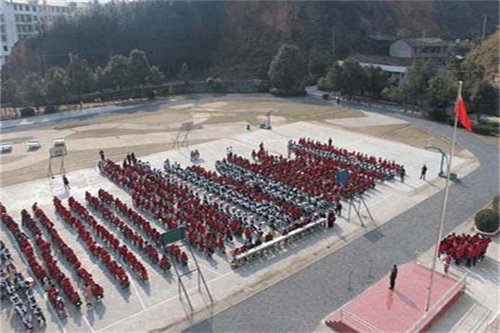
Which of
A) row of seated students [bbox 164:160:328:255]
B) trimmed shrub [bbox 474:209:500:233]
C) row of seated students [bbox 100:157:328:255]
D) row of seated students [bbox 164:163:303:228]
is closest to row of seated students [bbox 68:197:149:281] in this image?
row of seated students [bbox 100:157:328:255]

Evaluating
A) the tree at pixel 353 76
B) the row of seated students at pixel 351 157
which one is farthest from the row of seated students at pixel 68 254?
the tree at pixel 353 76

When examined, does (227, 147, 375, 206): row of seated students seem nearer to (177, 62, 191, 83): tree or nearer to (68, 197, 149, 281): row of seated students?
(68, 197, 149, 281): row of seated students

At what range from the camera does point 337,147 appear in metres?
45.0

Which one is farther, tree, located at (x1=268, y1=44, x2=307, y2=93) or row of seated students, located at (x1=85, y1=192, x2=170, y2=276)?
tree, located at (x1=268, y1=44, x2=307, y2=93)

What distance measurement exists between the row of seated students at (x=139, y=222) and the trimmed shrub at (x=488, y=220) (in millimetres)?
18882

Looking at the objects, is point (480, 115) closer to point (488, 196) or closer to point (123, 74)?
point (488, 196)

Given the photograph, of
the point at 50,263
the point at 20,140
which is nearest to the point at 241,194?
the point at 50,263

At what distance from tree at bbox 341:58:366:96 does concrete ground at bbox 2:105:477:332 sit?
1645 cm

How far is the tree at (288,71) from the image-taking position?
73.2m

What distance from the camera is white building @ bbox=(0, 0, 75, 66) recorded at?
105 metres

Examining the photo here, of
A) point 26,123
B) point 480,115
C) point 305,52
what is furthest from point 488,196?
point 305,52

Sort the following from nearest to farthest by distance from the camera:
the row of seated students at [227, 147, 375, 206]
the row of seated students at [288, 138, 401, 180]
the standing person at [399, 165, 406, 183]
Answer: the row of seated students at [227, 147, 375, 206], the standing person at [399, 165, 406, 183], the row of seated students at [288, 138, 401, 180]

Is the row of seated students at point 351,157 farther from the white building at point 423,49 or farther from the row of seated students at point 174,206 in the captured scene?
the white building at point 423,49

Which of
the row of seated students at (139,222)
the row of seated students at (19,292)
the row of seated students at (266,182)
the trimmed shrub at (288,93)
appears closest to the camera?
the row of seated students at (19,292)
